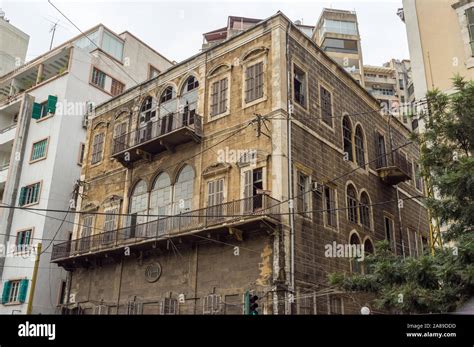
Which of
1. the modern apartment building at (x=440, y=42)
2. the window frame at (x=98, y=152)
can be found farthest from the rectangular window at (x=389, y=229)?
the window frame at (x=98, y=152)

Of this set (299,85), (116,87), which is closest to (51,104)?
(116,87)

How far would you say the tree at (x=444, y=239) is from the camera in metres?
10.4

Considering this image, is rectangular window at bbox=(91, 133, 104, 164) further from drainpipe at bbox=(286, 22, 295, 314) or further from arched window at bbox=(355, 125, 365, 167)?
arched window at bbox=(355, 125, 365, 167)

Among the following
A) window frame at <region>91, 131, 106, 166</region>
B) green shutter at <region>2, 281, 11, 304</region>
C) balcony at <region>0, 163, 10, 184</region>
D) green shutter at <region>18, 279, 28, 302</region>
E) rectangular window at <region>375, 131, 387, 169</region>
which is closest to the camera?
rectangular window at <region>375, 131, 387, 169</region>

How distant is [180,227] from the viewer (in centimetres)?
2016

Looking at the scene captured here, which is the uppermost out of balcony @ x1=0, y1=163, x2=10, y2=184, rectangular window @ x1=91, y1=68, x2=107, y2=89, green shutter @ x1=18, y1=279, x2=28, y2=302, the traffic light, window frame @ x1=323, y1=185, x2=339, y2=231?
rectangular window @ x1=91, y1=68, x2=107, y2=89

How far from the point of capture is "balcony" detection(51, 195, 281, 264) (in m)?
18.0

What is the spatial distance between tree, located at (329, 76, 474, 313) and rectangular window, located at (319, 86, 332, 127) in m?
9.50

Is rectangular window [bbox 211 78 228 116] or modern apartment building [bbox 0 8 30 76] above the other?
modern apartment building [bbox 0 8 30 76]

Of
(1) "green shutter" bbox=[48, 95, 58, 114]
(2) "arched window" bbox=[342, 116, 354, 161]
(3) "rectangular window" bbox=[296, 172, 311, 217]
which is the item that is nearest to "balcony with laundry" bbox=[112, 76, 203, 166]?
(3) "rectangular window" bbox=[296, 172, 311, 217]

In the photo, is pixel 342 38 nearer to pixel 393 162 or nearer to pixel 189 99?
pixel 393 162

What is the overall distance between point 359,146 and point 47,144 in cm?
1837
